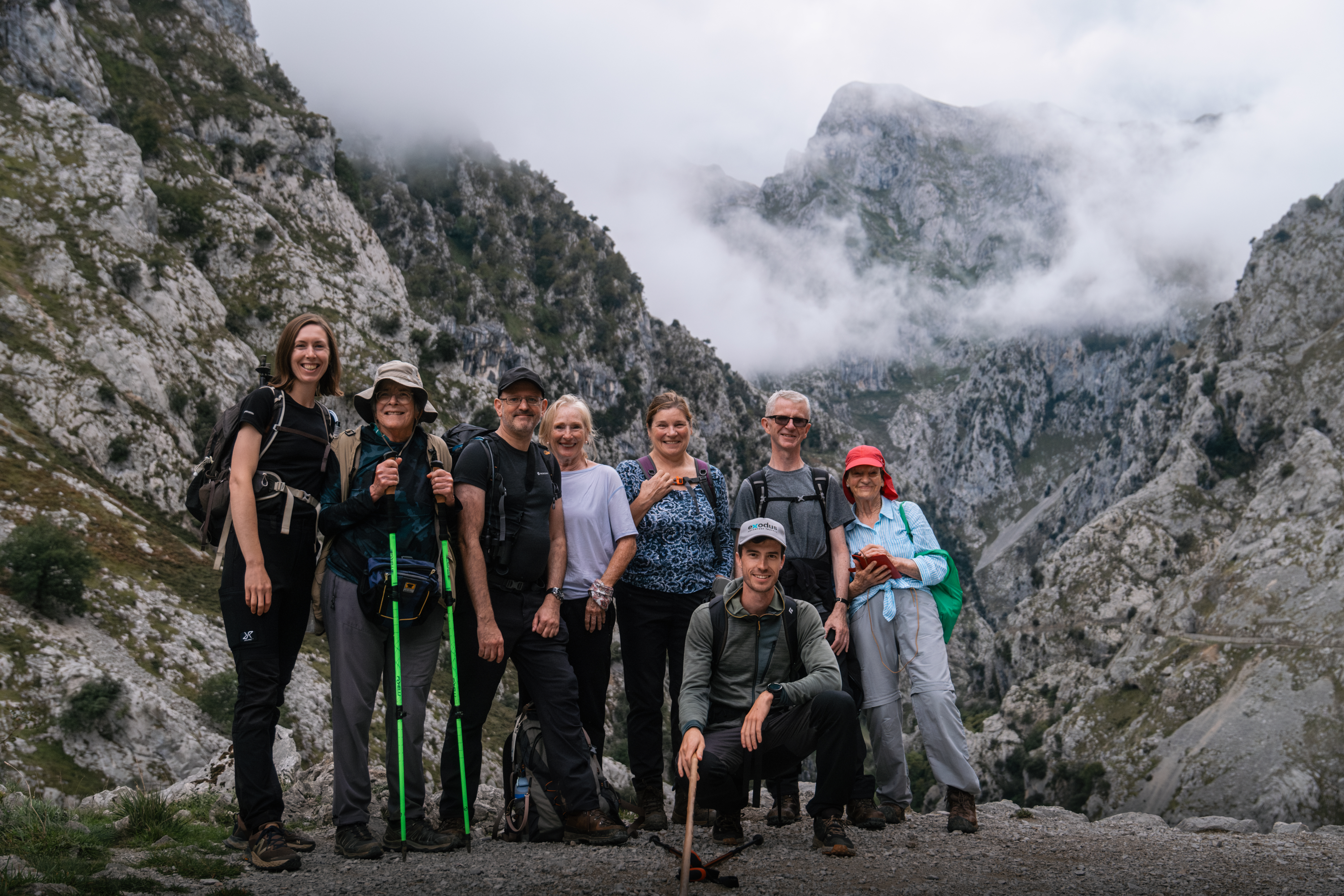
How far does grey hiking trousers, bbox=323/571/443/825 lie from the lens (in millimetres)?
6020

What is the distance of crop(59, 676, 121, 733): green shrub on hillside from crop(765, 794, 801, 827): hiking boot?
74.5 feet

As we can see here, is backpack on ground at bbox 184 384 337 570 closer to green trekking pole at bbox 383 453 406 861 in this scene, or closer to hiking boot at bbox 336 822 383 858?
green trekking pole at bbox 383 453 406 861

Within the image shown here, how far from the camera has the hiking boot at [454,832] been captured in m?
6.29

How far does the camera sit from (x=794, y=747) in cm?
606

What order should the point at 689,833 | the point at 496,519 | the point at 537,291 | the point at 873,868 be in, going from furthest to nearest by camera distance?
the point at 537,291, the point at 496,519, the point at 873,868, the point at 689,833

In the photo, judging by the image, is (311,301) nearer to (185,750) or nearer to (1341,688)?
(185,750)

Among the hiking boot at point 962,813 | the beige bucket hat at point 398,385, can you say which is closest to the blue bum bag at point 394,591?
the beige bucket hat at point 398,385

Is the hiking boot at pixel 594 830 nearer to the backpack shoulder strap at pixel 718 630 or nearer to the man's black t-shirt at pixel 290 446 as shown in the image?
the backpack shoulder strap at pixel 718 630

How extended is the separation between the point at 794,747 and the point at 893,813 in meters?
2.45

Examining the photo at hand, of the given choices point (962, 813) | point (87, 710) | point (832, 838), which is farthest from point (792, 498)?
point (87, 710)

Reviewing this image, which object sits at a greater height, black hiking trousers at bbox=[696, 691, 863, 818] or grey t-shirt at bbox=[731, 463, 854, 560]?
grey t-shirt at bbox=[731, 463, 854, 560]

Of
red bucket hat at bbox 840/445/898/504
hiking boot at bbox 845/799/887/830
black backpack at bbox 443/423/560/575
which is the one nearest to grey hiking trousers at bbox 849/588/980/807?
hiking boot at bbox 845/799/887/830

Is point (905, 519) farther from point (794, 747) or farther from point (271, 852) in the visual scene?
point (271, 852)

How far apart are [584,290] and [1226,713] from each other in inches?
4257
